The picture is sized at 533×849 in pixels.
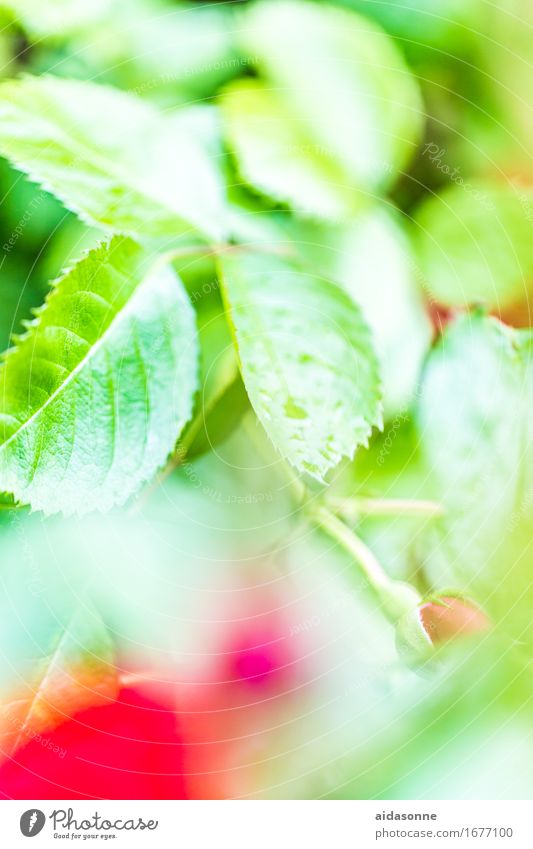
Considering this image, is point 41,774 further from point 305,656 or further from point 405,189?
point 405,189

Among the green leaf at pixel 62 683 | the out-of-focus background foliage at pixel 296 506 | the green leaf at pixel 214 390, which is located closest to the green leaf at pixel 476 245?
the out-of-focus background foliage at pixel 296 506

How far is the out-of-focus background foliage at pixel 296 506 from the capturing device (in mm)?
323

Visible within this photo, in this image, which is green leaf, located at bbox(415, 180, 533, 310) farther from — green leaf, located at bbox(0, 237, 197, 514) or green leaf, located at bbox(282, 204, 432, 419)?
green leaf, located at bbox(0, 237, 197, 514)

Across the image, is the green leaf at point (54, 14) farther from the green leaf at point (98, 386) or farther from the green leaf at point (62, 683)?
the green leaf at point (62, 683)

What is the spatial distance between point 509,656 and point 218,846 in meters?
0.17

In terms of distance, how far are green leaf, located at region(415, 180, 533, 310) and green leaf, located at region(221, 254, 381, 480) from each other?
0.05 m

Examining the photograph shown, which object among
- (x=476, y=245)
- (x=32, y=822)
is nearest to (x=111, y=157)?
(x=476, y=245)

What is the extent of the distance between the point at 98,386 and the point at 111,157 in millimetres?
103

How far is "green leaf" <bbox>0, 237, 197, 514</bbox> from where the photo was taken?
275 millimetres

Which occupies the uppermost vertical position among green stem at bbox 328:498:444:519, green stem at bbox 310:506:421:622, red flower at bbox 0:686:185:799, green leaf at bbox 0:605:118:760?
green stem at bbox 328:498:444:519

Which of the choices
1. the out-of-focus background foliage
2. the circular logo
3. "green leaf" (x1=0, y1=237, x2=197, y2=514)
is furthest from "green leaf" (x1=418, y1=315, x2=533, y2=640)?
the circular logo

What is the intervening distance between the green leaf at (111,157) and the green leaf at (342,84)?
50 mm

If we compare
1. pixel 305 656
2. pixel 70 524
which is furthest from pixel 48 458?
pixel 305 656

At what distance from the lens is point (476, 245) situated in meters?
0.34
